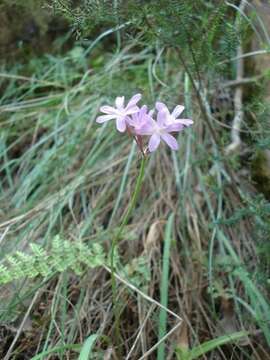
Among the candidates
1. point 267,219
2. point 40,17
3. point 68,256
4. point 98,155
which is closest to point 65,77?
point 40,17

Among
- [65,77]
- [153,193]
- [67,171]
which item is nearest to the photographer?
[153,193]

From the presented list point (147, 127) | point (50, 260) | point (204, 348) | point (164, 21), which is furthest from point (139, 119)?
point (204, 348)

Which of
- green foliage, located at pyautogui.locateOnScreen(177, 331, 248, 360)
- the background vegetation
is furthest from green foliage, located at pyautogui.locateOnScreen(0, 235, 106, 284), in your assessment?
green foliage, located at pyautogui.locateOnScreen(177, 331, 248, 360)

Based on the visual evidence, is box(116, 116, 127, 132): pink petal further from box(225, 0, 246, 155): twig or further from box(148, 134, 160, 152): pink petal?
box(225, 0, 246, 155): twig

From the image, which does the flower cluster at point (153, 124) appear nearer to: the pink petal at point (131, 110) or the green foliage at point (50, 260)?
the pink petal at point (131, 110)

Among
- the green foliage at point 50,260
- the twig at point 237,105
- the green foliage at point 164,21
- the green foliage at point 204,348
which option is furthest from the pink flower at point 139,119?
the twig at point 237,105

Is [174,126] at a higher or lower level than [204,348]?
higher

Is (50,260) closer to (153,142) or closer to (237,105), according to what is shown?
(153,142)

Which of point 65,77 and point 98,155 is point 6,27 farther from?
point 98,155
